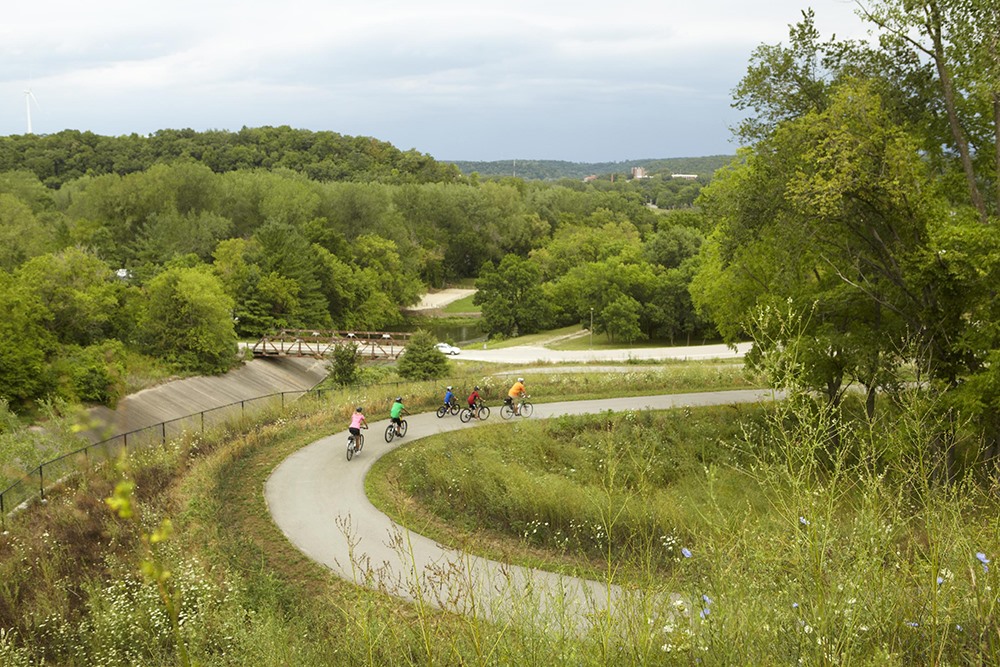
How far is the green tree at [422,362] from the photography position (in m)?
32.8

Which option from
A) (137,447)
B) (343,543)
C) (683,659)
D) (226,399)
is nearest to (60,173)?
(226,399)

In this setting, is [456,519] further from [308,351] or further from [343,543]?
[308,351]

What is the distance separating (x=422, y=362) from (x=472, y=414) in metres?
9.92

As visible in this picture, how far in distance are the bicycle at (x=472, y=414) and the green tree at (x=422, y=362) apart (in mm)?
8598

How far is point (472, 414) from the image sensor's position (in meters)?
23.6

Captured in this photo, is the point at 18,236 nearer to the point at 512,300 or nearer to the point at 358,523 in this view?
the point at 512,300

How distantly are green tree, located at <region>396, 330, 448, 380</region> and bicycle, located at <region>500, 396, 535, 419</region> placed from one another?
28.0 feet

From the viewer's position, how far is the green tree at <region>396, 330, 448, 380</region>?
32.8m

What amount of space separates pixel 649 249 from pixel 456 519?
5789 centimetres

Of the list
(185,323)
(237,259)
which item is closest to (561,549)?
(185,323)

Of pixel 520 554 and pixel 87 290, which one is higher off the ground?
pixel 87 290

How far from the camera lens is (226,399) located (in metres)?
42.0

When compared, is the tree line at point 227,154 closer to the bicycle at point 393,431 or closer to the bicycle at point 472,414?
the bicycle at point 472,414

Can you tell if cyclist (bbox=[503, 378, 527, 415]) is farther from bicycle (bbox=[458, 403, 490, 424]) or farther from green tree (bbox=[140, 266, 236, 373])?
green tree (bbox=[140, 266, 236, 373])
